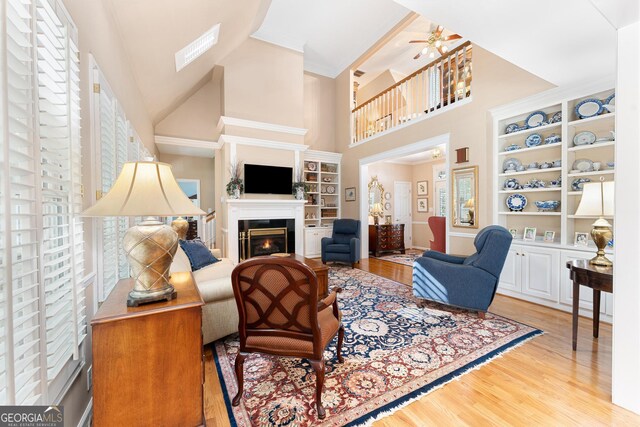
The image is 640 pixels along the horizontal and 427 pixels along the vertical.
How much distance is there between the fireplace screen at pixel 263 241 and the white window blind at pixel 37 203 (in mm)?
3958

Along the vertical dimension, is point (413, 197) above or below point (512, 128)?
below

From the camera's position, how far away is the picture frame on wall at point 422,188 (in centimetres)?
771

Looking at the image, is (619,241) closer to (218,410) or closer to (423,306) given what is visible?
(423,306)

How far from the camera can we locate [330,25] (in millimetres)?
5473

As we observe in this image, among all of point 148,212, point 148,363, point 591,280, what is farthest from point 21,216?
point 591,280

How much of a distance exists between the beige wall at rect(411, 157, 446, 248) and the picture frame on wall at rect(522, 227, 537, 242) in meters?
3.95

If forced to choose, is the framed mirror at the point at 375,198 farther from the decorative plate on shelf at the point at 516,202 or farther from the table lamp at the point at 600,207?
the table lamp at the point at 600,207

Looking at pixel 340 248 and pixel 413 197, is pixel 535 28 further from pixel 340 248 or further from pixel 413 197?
pixel 413 197

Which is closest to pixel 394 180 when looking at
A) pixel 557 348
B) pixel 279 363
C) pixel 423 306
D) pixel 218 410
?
pixel 423 306

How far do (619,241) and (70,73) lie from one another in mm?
3209

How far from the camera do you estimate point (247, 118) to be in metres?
5.45

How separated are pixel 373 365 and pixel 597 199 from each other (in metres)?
2.32

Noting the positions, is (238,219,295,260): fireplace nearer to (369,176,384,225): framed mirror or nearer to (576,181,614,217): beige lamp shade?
(369,176,384,225): framed mirror

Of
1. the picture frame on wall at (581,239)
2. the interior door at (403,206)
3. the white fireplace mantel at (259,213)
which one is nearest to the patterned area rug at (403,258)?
the interior door at (403,206)
